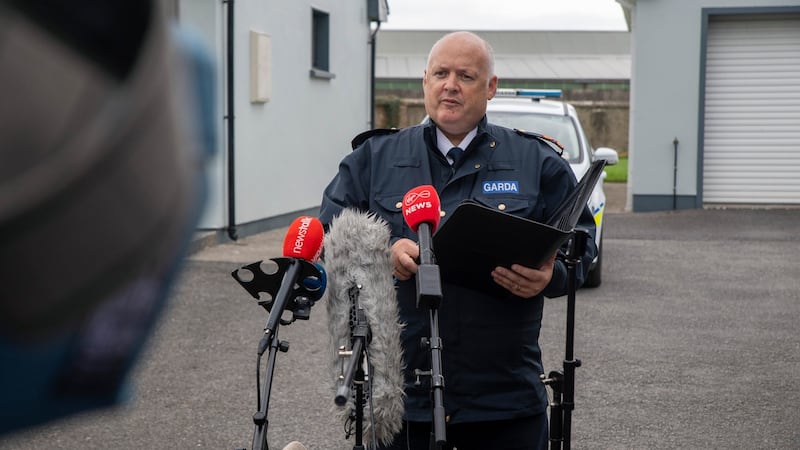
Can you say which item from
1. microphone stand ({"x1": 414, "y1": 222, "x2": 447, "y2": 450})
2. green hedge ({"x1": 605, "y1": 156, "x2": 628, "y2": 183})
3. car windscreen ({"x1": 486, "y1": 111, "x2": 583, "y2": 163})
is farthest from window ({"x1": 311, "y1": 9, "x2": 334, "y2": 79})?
microphone stand ({"x1": 414, "y1": 222, "x2": 447, "y2": 450})

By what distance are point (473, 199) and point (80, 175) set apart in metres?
3.10

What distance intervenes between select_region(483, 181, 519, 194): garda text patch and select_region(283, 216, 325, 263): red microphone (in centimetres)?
74

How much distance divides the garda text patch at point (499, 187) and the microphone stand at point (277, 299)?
2.68 ft

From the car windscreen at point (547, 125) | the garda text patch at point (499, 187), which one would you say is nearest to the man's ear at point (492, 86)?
the garda text patch at point (499, 187)

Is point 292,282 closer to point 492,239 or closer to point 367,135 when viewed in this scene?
point 492,239

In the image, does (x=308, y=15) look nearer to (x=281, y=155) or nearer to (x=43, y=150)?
(x=281, y=155)

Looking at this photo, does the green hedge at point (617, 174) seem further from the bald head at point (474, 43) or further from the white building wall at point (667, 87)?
the bald head at point (474, 43)

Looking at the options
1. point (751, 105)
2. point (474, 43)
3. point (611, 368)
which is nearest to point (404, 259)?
point (474, 43)

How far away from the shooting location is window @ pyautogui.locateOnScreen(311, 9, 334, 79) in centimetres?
1931

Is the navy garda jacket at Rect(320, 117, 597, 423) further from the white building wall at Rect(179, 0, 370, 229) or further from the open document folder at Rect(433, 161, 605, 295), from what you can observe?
the white building wall at Rect(179, 0, 370, 229)

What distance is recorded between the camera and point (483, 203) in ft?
11.5

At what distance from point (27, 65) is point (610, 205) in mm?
21653

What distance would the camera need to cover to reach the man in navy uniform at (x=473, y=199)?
3.50m

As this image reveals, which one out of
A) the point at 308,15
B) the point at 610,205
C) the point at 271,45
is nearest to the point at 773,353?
the point at 271,45
